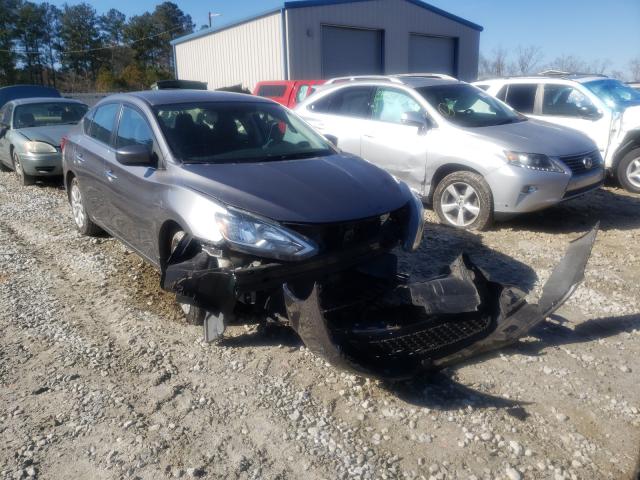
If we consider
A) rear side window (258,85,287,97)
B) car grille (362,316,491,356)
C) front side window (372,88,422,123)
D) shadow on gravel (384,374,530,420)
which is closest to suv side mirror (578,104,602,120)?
front side window (372,88,422,123)

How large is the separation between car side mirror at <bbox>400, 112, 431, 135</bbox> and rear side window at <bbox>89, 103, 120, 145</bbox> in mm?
3328

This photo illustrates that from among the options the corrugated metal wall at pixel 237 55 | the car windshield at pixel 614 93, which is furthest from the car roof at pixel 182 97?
the corrugated metal wall at pixel 237 55

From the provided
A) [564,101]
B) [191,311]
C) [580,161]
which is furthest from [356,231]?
[564,101]

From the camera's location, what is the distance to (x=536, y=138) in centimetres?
634

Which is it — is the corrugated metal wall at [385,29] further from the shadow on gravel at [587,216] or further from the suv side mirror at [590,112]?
the shadow on gravel at [587,216]

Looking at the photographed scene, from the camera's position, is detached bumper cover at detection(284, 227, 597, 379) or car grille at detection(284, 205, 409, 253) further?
car grille at detection(284, 205, 409, 253)

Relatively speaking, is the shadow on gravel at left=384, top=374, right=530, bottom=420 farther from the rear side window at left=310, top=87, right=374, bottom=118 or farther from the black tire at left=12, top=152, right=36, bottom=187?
the black tire at left=12, top=152, right=36, bottom=187

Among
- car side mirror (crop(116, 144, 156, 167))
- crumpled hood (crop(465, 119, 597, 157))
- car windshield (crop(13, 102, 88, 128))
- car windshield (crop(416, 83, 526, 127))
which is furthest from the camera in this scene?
car windshield (crop(13, 102, 88, 128))

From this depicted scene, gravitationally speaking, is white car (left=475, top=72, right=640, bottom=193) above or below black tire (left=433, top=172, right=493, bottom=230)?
above

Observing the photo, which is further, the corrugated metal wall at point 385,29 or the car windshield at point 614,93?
the corrugated metal wall at point 385,29

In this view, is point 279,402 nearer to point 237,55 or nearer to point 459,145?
point 459,145

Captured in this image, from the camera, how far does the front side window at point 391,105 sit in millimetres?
6988

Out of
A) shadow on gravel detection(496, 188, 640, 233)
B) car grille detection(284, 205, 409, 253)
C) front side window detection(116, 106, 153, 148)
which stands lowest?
shadow on gravel detection(496, 188, 640, 233)

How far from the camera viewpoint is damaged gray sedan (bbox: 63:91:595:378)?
3.30 metres
